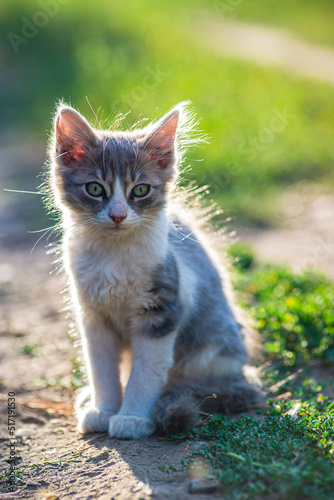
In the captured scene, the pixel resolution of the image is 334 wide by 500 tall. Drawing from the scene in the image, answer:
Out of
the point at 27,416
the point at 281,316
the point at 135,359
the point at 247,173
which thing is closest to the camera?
the point at 135,359

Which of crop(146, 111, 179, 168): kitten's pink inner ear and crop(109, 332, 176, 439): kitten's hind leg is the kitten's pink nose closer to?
crop(146, 111, 179, 168): kitten's pink inner ear

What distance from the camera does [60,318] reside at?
5129 millimetres

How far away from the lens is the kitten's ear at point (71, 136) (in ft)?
10.00

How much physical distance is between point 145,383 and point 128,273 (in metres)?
0.64

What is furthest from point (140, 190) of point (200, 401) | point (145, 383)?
point (200, 401)

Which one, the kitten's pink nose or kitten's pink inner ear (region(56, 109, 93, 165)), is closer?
the kitten's pink nose

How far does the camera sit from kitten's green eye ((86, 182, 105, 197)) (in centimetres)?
303

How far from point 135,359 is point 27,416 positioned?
104cm

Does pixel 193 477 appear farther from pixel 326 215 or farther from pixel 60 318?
pixel 326 215

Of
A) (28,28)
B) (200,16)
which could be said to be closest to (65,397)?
(28,28)

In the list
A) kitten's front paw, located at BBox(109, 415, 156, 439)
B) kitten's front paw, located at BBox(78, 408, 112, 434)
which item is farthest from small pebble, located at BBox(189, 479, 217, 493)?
kitten's front paw, located at BBox(78, 408, 112, 434)

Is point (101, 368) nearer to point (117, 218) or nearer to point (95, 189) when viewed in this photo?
point (117, 218)

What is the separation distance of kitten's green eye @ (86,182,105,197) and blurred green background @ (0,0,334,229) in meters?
2.49

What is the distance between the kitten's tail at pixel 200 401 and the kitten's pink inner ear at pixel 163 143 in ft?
4.43
